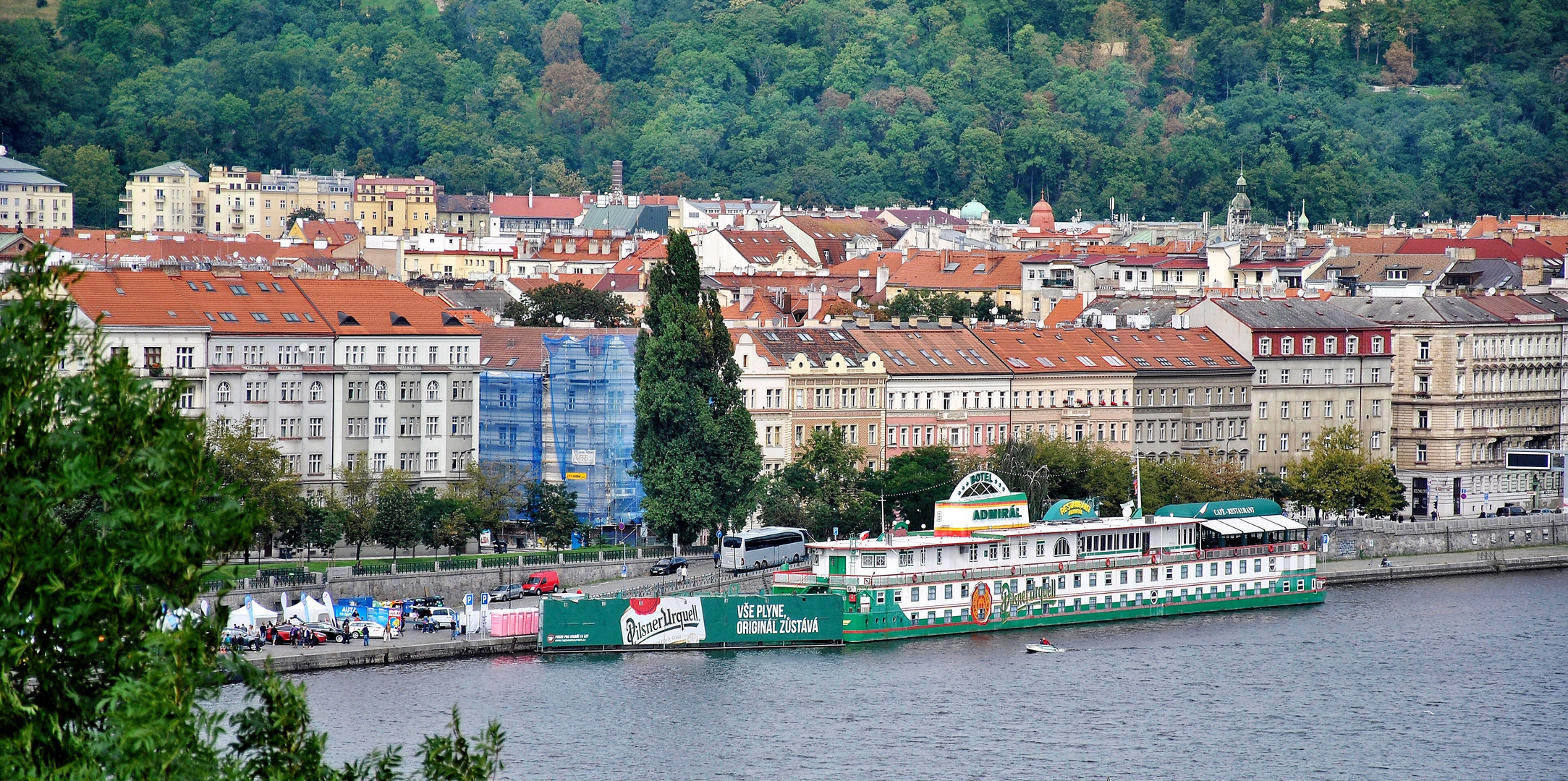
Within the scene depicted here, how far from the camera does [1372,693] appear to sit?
54.4 metres

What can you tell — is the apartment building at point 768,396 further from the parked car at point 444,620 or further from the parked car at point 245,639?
the parked car at point 245,639

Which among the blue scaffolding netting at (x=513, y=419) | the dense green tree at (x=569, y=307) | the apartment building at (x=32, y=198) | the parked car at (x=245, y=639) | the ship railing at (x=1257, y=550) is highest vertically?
the apartment building at (x=32, y=198)

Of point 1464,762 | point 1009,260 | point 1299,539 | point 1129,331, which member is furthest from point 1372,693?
point 1009,260

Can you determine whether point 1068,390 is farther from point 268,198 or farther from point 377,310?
point 268,198

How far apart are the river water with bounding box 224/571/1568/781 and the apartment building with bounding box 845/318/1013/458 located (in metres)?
14.8

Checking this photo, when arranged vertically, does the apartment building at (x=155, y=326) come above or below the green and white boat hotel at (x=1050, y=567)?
above

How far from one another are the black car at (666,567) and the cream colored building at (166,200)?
110 metres

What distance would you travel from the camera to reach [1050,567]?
6391cm

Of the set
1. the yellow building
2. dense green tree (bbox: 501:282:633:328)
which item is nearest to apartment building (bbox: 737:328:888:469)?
dense green tree (bbox: 501:282:633:328)

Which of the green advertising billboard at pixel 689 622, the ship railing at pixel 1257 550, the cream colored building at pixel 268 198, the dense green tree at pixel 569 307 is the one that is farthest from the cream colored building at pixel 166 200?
the green advertising billboard at pixel 689 622

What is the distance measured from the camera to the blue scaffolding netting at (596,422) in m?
72.6

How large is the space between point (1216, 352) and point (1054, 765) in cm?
4228

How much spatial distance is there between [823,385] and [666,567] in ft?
43.6

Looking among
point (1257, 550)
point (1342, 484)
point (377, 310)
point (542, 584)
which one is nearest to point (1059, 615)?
point (1257, 550)
